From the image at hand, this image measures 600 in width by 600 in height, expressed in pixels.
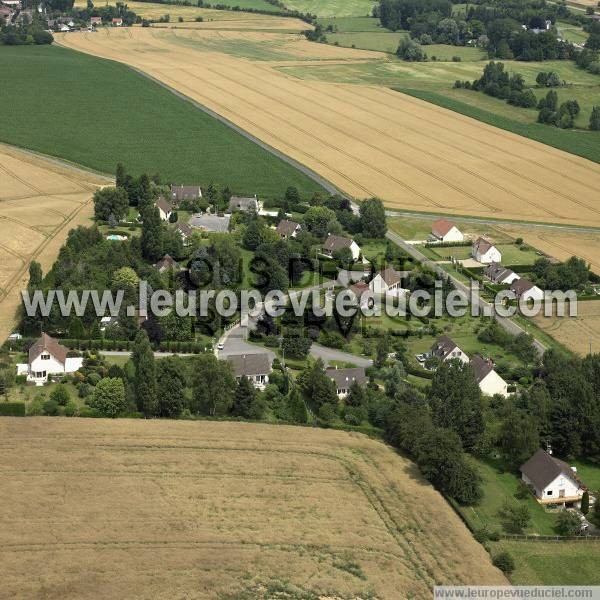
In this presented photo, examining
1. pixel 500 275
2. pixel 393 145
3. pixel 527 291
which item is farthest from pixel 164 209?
pixel 393 145

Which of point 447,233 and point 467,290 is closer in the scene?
point 467,290

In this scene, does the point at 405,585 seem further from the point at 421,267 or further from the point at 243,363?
the point at 421,267

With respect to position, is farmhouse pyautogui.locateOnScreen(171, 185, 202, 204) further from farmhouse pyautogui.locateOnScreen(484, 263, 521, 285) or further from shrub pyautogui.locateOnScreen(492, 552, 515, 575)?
shrub pyautogui.locateOnScreen(492, 552, 515, 575)

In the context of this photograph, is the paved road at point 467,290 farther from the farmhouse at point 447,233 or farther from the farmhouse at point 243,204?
the farmhouse at point 243,204

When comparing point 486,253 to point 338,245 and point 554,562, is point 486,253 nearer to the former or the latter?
point 338,245

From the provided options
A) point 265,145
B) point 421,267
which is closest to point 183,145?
point 265,145

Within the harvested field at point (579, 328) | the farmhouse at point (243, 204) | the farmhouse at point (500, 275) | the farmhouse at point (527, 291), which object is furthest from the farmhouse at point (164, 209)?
the harvested field at point (579, 328)

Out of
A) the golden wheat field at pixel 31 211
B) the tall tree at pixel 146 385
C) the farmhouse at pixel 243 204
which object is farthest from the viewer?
the farmhouse at pixel 243 204
